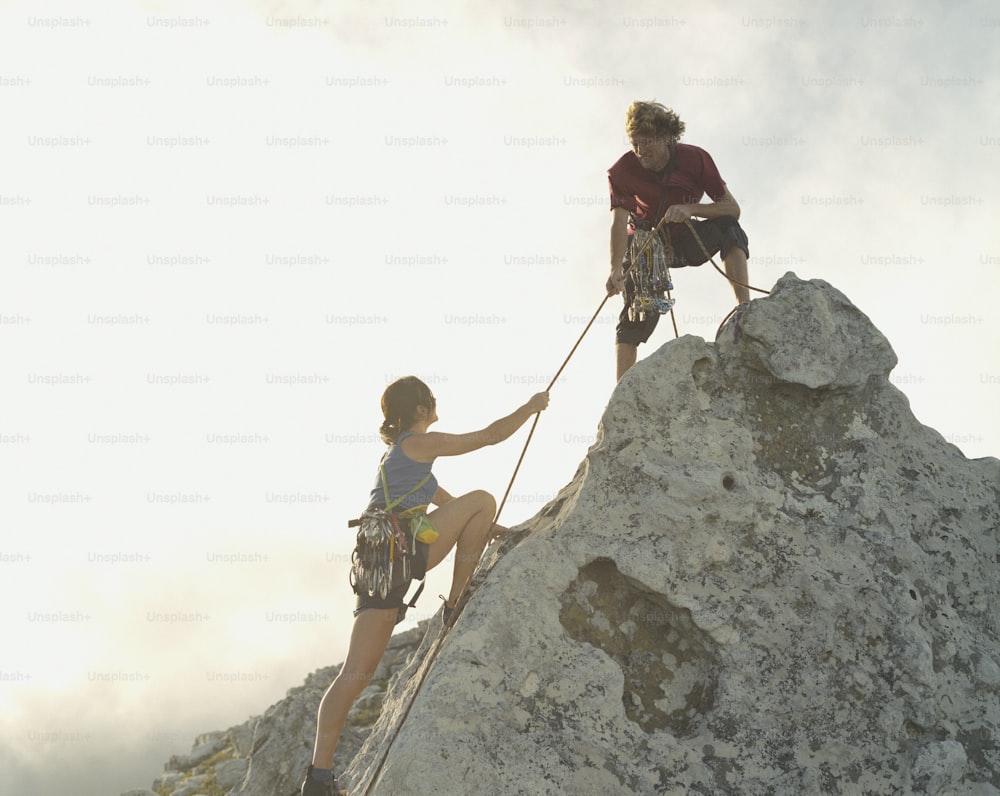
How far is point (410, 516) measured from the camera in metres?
7.10

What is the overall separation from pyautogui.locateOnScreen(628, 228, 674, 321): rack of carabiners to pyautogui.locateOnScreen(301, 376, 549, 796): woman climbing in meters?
2.08

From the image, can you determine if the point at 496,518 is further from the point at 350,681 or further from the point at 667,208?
the point at 667,208

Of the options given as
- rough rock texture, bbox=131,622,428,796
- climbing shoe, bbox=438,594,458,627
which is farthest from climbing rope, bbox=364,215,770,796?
rough rock texture, bbox=131,622,428,796

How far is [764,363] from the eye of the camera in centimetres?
734

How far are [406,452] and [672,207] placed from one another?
3.79 metres

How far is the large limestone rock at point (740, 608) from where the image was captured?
236 inches

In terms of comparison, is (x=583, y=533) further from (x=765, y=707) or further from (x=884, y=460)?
(x=884, y=460)

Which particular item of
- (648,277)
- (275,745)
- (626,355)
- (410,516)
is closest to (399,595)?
(410,516)

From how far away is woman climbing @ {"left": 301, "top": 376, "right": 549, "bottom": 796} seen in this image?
671cm

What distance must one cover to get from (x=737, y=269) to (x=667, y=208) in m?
0.96

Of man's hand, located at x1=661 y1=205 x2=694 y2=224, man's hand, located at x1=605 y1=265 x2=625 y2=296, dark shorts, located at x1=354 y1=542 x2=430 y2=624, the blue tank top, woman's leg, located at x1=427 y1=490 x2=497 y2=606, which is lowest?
dark shorts, located at x1=354 y1=542 x2=430 y2=624

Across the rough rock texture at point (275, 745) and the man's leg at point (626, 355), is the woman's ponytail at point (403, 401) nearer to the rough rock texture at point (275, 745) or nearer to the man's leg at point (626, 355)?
the man's leg at point (626, 355)

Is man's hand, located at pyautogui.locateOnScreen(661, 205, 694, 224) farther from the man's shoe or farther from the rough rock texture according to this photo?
the rough rock texture

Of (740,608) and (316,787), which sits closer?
(740,608)
